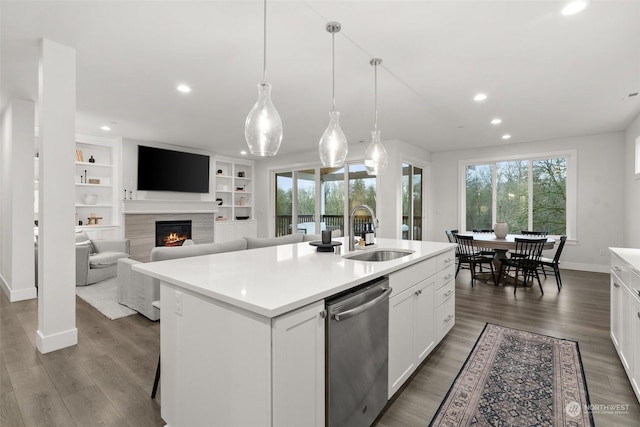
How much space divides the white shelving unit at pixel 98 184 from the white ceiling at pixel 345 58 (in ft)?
4.15

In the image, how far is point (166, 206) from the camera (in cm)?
682

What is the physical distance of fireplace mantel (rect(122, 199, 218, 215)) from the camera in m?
6.23

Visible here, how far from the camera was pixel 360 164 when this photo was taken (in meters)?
6.88

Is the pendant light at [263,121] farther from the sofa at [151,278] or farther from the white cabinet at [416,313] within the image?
the sofa at [151,278]

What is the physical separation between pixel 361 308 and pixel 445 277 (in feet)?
5.06

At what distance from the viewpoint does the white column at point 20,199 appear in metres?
3.86

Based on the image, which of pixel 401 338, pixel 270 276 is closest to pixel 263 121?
pixel 270 276

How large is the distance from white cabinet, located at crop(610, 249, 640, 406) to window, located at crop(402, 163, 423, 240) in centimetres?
427

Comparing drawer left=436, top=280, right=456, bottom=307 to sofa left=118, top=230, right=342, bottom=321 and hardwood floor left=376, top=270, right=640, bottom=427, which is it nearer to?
hardwood floor left=376, top=270, right=640, bottom=427

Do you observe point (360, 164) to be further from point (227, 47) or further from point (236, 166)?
point (227, 47)

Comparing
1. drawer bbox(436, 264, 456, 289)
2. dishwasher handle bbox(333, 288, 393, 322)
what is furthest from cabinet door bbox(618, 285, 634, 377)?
dishwasher handle bbox(333, 288, 393, 322)

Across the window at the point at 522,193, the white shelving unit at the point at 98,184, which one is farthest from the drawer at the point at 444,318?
the white shelving unit at the point at 98,184

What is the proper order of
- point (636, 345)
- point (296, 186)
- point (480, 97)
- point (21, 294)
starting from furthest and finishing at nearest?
point (296, 186) < point (21, 294) < point (480, 97) < point (636, 345)

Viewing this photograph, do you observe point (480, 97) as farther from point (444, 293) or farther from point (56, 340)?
point (56, 340)
